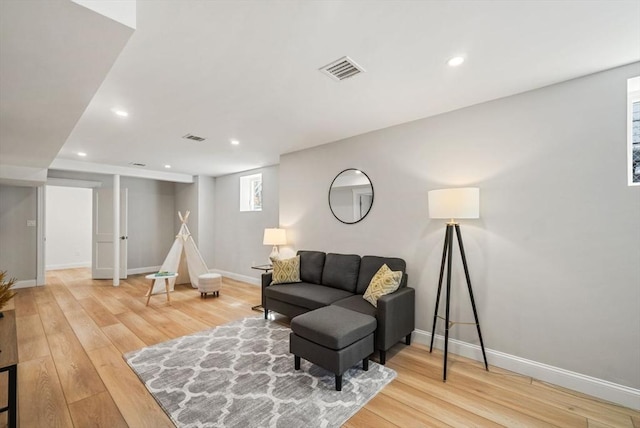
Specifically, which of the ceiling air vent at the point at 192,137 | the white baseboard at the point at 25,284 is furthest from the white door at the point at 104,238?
the ceiling air vent at the point at 192,137

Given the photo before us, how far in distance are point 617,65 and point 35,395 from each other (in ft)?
17.2

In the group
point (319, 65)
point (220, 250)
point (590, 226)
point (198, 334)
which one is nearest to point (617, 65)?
point (590, 226)

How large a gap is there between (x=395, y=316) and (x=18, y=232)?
7.38m

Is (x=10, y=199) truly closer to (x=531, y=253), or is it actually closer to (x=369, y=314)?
(x=369, y=314)

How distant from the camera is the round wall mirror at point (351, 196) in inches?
146

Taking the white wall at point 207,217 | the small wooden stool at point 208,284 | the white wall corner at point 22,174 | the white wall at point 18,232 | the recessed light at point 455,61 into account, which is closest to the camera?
the recessed light at point 455,61

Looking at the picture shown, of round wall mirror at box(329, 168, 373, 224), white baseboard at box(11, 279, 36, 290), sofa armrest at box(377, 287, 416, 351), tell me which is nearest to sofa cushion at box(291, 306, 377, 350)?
sofa armrest at box(377, 287, 416, 351)

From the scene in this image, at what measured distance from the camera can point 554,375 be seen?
92.2 inches

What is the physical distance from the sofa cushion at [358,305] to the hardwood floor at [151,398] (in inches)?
20.6

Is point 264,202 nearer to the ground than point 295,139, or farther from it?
nearer to the ground

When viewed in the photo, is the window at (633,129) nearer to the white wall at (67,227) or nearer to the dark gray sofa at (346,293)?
the dark gray sofa at (346,293)

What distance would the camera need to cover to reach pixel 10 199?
544 centimetres

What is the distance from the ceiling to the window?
27 cm

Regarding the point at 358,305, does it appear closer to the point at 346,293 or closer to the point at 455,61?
the point at 346,293
